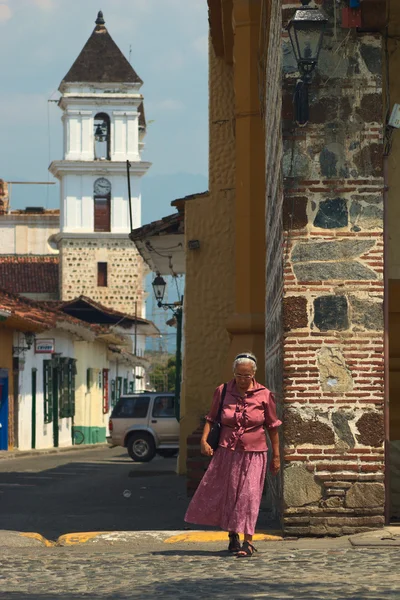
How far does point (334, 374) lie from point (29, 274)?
2906 inches

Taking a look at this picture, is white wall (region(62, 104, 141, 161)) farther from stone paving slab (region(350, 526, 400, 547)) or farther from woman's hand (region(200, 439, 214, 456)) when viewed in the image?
woman's hand (region(200, 439, 214, 456))

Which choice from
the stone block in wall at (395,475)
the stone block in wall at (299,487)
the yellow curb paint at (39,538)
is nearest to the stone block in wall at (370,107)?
the stone block in wall at (299,487)

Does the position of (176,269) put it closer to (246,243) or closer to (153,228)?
(153,228)

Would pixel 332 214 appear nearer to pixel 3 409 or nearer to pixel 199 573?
pixel 199 573

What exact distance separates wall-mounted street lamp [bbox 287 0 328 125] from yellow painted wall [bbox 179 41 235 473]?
863cm

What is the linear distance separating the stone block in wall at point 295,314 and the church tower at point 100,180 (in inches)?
2586

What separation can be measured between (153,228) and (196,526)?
1084 cm

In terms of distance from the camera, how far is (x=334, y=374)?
34.4 feet

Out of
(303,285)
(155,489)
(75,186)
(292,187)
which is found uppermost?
(75,186)

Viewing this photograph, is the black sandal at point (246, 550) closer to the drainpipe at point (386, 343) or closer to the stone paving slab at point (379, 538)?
the stone paving slab at point (379, 538)

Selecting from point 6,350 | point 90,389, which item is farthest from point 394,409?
point 90,389

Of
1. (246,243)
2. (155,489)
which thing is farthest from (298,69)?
(155,489)

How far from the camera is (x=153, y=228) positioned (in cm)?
2245

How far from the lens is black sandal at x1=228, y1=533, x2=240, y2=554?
32.0 feet
